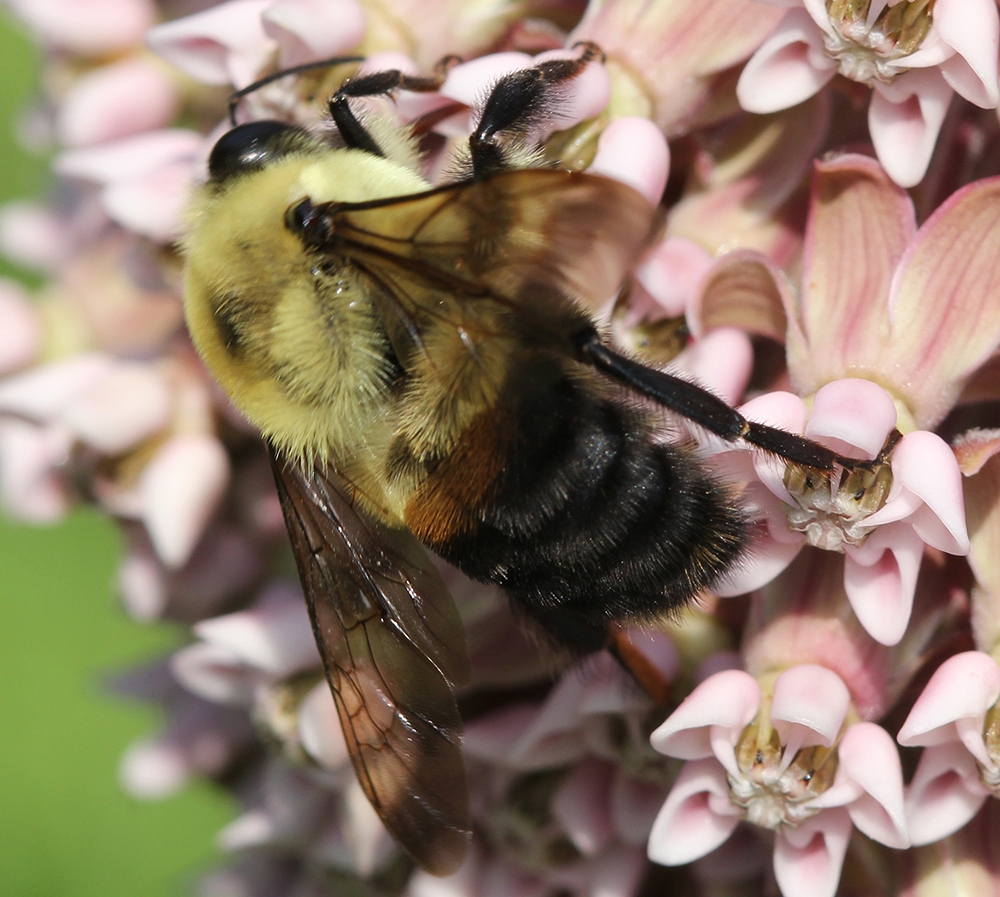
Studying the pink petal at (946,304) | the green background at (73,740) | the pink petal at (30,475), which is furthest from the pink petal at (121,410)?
the green background at (73,740)

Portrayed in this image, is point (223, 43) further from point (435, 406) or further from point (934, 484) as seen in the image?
point (934, 484)

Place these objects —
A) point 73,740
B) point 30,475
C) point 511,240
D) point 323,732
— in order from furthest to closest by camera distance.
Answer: point 73,740 < point 30,475 < point 323,732 < point 511,240

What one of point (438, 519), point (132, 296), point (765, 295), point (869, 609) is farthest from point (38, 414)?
point (869, 609)

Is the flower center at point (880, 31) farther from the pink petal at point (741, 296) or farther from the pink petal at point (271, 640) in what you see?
the pink petal at point (271, 640)

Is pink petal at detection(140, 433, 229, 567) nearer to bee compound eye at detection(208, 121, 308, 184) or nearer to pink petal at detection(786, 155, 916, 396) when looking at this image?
bee compound eye at detection(208, 121, 308, 184)

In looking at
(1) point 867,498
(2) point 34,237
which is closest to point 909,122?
(1) point 867,498

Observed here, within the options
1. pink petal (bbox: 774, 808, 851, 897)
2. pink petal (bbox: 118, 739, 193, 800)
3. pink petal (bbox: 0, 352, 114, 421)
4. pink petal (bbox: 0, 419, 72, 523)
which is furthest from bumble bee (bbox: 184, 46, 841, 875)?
pink petal (bbox: 118, 739, 193, 800)

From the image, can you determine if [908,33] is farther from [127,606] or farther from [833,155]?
[127,606]
